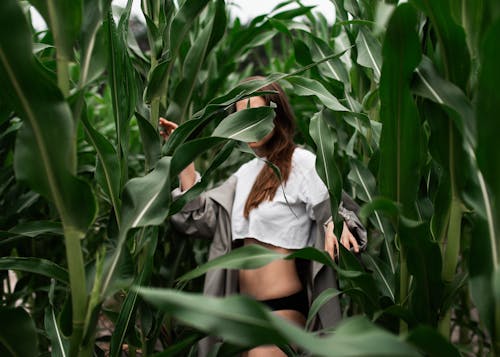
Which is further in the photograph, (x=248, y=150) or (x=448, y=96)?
(x=248, y=150)

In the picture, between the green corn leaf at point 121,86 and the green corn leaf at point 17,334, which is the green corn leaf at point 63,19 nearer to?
the green corn leaf at point 121,86

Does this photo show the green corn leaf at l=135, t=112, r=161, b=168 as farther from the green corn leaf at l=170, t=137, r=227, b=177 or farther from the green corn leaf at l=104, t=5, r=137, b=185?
the green corn leaf at l=170, t=137, r=227, b=177

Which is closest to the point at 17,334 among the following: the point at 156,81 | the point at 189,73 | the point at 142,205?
the point at 142,205

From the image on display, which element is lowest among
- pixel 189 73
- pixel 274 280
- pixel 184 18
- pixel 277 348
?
pixel 277 348

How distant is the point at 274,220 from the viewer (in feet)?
3.58

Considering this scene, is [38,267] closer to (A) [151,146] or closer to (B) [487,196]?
(A) [151,146]

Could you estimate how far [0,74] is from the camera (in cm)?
47

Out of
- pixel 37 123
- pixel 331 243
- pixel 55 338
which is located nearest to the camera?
pixel 37 123

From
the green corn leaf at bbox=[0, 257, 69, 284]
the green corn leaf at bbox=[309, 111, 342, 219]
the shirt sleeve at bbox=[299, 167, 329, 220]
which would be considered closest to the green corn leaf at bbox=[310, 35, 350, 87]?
the shirt sleeve at bbox=[299, 167, 329, 220]

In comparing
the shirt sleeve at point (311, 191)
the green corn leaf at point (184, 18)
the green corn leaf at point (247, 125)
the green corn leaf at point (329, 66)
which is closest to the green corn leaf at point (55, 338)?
the green corn leaf at point (247, 125)

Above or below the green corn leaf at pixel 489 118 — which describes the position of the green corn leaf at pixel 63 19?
above

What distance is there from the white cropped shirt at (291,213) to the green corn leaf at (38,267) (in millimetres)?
504

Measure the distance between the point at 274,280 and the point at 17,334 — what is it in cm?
62

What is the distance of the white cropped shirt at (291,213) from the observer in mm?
1081
